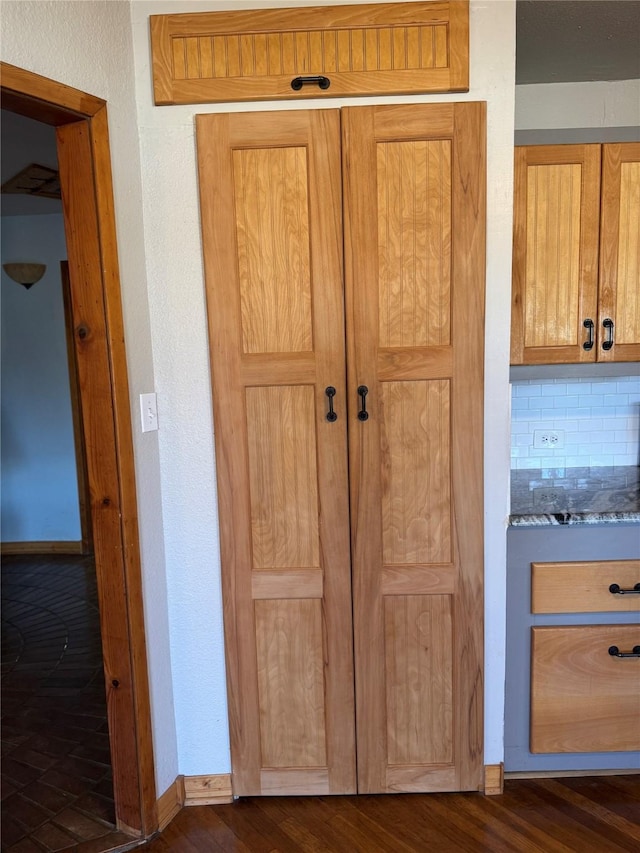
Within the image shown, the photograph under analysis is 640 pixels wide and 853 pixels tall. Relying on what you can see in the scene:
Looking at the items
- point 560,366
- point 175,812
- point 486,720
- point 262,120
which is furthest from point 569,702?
point 262,120

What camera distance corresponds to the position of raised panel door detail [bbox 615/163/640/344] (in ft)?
6.47

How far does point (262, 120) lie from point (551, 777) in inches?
90.4

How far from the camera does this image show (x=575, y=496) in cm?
216

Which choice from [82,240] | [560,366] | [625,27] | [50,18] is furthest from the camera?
[560,366]

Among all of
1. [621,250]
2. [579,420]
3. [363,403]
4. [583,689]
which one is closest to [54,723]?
[363,403]

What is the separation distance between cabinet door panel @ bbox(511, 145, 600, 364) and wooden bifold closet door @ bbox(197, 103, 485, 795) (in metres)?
0.34

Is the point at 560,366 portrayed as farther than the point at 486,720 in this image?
Yes

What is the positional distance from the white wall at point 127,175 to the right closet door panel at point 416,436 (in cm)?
61

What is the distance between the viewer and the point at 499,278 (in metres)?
1.78

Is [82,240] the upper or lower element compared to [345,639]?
upper

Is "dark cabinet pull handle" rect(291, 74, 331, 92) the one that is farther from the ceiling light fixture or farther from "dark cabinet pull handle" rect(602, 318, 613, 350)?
the ceiling light fixture

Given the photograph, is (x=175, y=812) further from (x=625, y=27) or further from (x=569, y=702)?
(x=625, y=27)

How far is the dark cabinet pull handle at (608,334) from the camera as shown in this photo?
6.65 feet

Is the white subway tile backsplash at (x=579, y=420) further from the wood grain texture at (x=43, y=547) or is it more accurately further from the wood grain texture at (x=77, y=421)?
the wood grain texture at (x=43, y=547)
